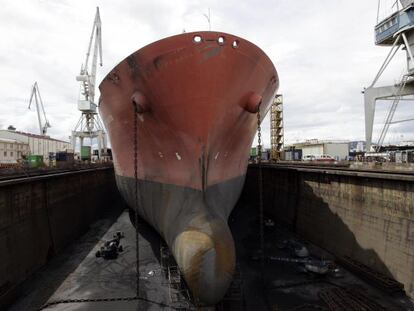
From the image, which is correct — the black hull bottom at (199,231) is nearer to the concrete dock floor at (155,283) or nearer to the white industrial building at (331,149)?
the concrete dock floor at (155,283)

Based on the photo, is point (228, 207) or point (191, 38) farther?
point (228, 207)

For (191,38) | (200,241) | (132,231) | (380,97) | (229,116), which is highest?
(380,97)

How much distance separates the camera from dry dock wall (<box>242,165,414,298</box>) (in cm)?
922

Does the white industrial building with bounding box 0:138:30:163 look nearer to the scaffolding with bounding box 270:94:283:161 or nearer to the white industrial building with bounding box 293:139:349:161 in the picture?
the scaffolding with bounding box 270:94:283:161

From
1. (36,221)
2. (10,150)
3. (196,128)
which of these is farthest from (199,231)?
(10,150)

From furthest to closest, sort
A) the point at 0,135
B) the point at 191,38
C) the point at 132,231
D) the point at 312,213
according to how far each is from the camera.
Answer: the point at 0,135
the point at 132,231
the point at 312,213
the point at 191,38

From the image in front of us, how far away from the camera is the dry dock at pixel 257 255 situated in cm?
872

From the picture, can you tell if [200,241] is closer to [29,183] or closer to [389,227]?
[389,227]

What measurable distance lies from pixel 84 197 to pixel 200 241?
13634 millimetres

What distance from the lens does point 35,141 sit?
80.8 metres

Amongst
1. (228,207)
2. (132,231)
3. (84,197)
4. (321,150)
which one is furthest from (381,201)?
(321,150)

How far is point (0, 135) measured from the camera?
70.6 m

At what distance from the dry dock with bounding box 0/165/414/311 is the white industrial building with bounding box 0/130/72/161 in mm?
66732

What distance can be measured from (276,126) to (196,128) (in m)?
34.5
